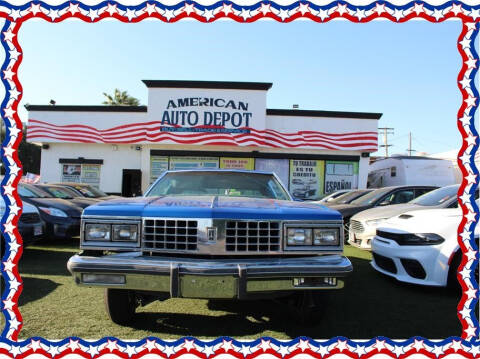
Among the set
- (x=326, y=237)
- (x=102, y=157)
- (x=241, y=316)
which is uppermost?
(x=102, y=157)

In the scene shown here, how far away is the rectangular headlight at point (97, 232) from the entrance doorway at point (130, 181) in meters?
15.1

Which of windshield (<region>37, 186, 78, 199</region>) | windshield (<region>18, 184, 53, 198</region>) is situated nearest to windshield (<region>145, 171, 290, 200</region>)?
windshield (<region>18, 184, 53, 198</region>)

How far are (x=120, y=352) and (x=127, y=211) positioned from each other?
40.6 inches

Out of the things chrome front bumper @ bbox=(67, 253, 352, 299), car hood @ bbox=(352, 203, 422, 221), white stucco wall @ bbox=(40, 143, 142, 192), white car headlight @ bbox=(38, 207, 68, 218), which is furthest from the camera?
white stucco wall @ bbox=(40, 143, 142, 192)

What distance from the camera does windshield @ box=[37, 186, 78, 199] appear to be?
348 inches

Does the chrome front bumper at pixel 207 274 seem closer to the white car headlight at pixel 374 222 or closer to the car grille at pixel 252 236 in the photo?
the car grille at pixel 252 236

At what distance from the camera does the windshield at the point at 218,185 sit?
3.88 m

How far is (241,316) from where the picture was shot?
3.17 meters

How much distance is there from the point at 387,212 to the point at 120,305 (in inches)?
190

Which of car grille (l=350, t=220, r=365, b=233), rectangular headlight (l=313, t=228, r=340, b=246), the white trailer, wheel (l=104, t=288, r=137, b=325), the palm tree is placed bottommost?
wheel (l=104, t=288, r=137, b=325)

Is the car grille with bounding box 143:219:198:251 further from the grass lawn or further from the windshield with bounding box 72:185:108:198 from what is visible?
the windshield with bounding box 72:185:108:198

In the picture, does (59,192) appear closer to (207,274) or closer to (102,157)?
(207,274)

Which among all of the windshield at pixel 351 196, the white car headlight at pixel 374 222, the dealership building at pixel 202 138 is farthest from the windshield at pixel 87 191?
the white car headlight at pixel 374 222

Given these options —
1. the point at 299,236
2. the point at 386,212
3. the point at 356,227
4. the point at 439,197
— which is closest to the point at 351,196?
the point at 356,227
